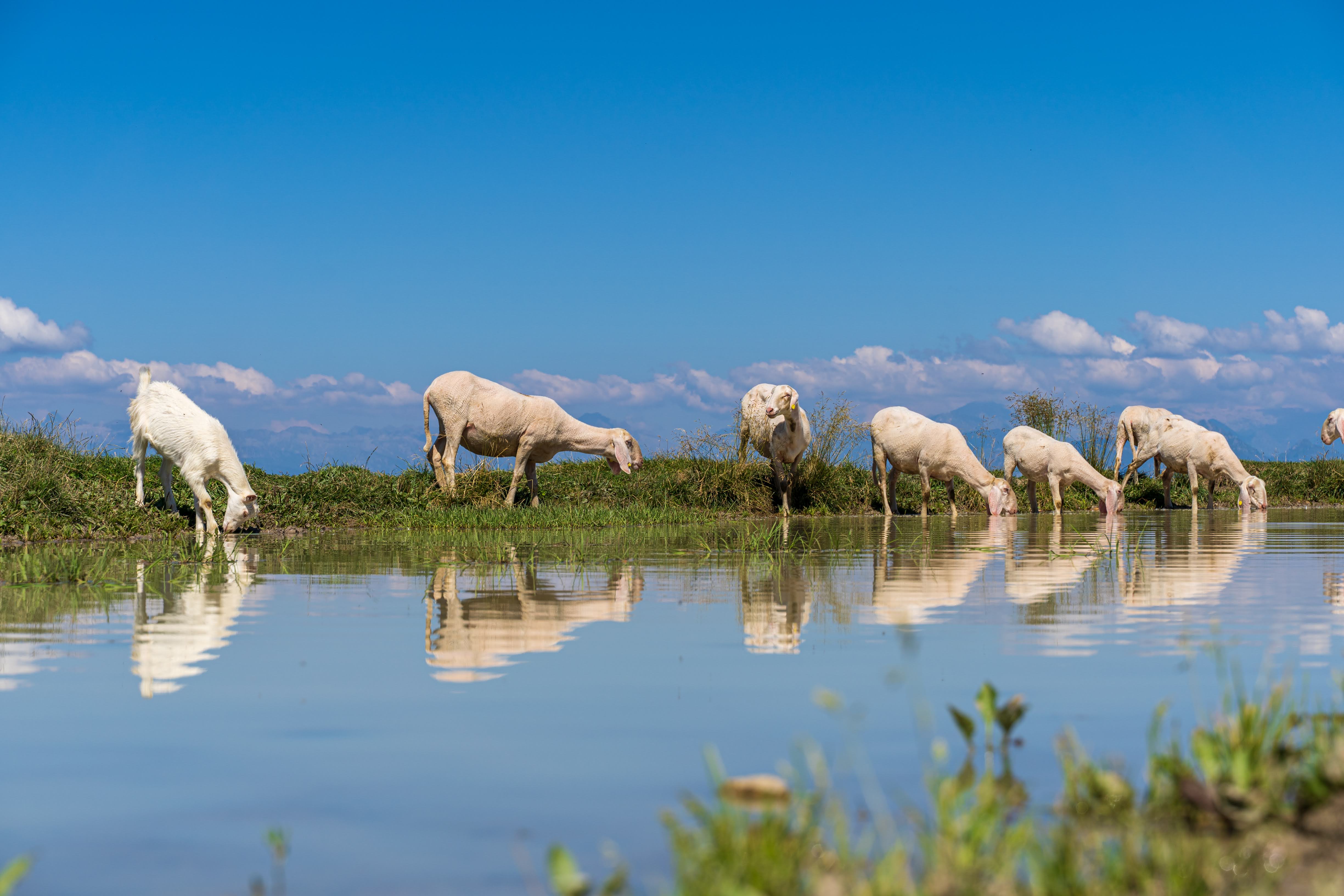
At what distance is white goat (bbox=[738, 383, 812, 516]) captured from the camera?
64.2 ft

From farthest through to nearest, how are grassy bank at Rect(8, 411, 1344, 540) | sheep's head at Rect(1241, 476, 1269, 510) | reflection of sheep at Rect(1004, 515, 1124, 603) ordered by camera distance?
1. sheep's head at Rect(1241, 476, 1269, 510)
2. grassy bank at Rect(8, 411, 1344, 540)
3. reflection of sheep at Rect(1004, 515, 1124, 603)

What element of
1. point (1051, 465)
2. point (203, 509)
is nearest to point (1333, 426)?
point (1051, 465)

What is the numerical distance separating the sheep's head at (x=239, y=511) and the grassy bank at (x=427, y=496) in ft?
1.79

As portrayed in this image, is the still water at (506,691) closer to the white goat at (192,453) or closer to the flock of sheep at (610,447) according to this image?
the white goat at (192,453)

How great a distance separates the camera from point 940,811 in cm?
207

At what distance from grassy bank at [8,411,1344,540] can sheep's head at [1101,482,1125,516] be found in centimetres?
270

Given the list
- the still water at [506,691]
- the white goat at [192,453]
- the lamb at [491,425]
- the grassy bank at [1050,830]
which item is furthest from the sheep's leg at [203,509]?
the grassy bank at [1050,830]

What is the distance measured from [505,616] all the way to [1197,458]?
2367 centimetres

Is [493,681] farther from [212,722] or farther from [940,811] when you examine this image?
[940,811]

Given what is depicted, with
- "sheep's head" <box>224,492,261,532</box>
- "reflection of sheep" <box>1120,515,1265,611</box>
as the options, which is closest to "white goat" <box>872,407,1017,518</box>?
"reflection of sheep" <box>1120,515,1265,611</box>

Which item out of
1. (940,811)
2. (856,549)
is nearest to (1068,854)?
(940,811)

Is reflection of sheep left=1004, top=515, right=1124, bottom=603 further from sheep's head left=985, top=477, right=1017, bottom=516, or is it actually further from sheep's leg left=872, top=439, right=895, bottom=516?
sheep's leg left=872, top=439, right=895, bottom=516

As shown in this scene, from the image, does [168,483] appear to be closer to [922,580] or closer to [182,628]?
[182,628]

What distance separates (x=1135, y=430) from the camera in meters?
27.4
